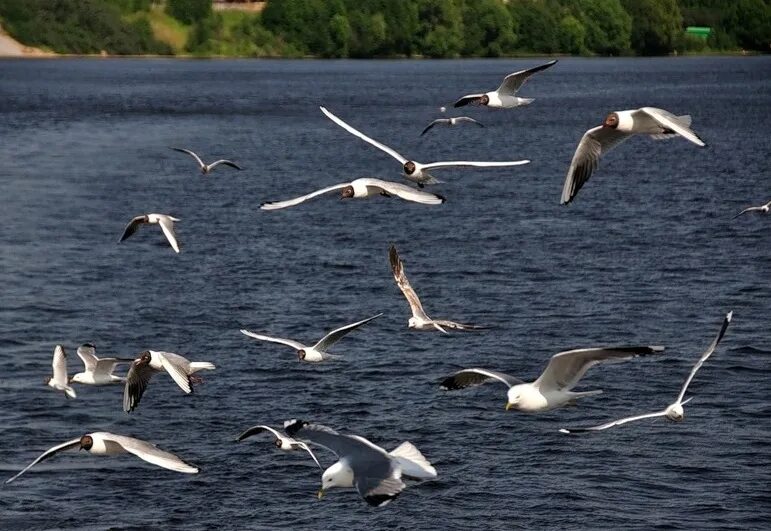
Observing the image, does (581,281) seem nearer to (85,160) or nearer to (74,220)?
(74,220)

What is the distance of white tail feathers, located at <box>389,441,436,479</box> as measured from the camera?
747 inches

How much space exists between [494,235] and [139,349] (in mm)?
29105

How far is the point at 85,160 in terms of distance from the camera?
104 metres

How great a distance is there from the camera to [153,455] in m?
21.7

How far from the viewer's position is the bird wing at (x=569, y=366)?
20.7m

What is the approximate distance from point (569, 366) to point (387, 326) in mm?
Answer: 32070

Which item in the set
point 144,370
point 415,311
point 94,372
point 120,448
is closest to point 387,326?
point 94,372

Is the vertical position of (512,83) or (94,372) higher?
(512,83)

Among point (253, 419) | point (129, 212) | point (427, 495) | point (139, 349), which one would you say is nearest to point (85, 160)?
point (129, 212)

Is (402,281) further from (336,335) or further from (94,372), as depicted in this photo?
(94,372)

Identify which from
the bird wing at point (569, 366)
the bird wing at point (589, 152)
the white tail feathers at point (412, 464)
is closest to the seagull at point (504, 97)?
the bird wing at point (589, 152)

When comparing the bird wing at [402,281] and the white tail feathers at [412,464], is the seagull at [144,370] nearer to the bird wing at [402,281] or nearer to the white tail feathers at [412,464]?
the bird wing at [402,281]

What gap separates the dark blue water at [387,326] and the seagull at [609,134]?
1316cm

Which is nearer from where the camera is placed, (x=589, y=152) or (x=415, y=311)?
(x=589, y=152)
